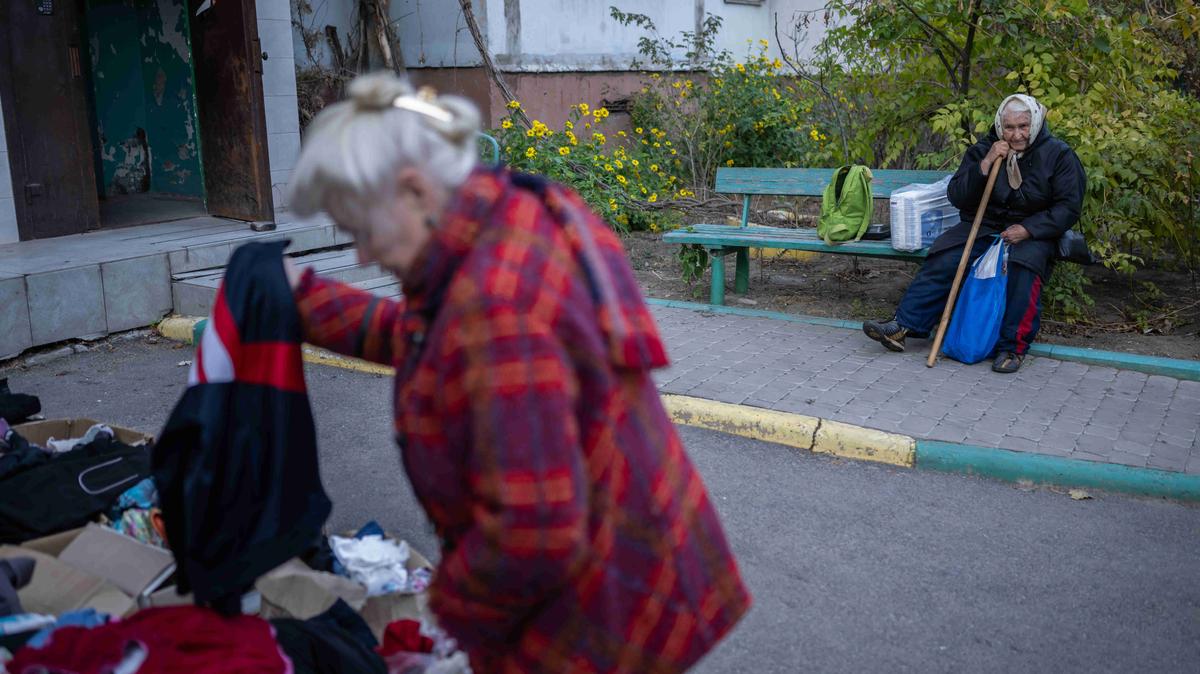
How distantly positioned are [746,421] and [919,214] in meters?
2.19

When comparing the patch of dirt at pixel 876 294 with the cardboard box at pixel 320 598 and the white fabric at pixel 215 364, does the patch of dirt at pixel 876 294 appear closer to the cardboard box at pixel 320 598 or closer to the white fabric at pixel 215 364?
the cardboard box at pixel 320 598

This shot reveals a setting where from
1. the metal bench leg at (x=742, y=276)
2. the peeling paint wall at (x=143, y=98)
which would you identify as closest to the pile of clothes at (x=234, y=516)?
the metal bench leg at (x=742, y=276)

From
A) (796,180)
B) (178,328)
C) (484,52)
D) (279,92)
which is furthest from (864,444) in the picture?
(484,52)

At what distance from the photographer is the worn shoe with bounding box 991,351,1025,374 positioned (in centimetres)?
577

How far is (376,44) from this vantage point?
1148cm

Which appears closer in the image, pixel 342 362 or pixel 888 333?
pixel 888 333

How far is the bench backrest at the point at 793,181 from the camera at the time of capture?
7.15 m

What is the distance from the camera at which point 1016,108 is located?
231 inches

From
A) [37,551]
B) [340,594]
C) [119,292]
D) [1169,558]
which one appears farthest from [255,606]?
[119,292]

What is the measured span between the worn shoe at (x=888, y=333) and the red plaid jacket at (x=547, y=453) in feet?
15.2

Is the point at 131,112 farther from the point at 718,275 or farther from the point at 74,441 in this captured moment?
the point at 74,441

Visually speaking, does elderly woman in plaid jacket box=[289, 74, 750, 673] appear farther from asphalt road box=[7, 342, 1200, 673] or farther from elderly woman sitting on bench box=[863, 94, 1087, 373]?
elderly woman sitting on bench box=[863, 94, 1087, 373]

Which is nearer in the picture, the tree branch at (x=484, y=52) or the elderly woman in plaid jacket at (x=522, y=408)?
the elderly woman in plaid jacket at (x=522, y=408)

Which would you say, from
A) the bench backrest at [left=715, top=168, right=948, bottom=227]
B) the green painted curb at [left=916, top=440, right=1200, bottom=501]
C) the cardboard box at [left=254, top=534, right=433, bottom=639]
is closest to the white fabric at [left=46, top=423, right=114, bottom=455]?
the cardboard box at [left=254, top=534, right=433, bottom=639]
